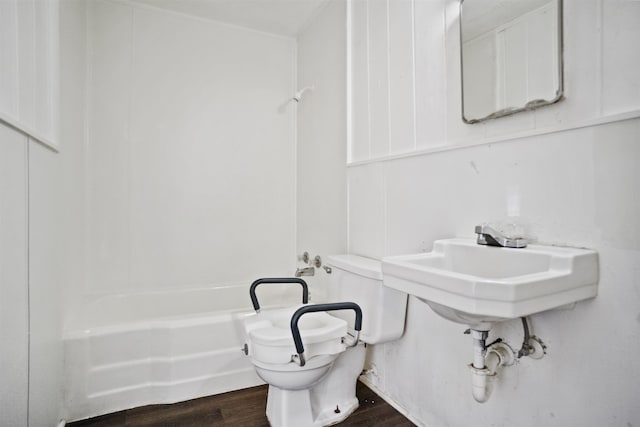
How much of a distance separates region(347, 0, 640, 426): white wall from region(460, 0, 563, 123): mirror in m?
0.04

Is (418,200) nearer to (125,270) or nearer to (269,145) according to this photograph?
(269,145)

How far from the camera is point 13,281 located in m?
1.14

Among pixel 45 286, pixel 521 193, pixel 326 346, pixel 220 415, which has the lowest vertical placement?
pixel 220 415

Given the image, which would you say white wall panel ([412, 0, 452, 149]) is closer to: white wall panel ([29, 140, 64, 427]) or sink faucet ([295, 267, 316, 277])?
sink faucet ([295, 267, 316, 277])

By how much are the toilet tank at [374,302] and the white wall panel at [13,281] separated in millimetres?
1286

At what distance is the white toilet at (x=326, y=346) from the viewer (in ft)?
4.72

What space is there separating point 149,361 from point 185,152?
4.79 ft

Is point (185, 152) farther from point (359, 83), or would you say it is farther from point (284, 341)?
point (284, 341)

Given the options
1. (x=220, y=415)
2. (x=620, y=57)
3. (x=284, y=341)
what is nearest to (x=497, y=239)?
(x=620, y=57)

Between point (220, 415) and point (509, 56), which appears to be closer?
point (509, 56)

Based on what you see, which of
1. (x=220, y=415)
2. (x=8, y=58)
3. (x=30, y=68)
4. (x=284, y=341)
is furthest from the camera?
(x=220, y=415)

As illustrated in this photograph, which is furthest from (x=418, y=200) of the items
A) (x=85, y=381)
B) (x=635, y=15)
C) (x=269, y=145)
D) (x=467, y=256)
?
(x=85, y=381)

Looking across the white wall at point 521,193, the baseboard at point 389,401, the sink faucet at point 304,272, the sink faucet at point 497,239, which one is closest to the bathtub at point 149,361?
the sink faucet at point 304,272

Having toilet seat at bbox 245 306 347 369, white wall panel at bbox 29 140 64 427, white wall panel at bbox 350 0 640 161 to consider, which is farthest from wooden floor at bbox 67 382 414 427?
white wall panel at bbox 350 0 640 161
